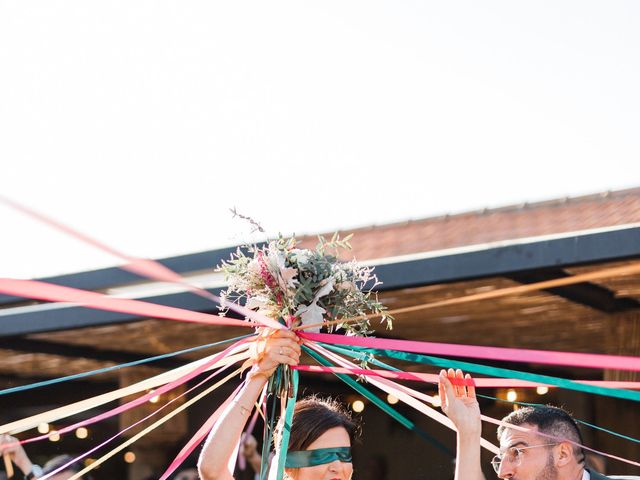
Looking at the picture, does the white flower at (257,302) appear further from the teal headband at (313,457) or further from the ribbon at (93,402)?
the teal headband at (313,457)

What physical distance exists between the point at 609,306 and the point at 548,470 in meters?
5.07

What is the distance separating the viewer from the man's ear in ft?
12.5

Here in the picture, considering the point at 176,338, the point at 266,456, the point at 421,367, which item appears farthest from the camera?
the point at 421,367

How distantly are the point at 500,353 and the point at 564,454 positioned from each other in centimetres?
95

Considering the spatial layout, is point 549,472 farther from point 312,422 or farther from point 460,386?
point 312,422

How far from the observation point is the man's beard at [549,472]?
150 inches

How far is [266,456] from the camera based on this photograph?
3670 millimetres

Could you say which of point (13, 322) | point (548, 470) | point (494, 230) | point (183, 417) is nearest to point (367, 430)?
point (183, 417)

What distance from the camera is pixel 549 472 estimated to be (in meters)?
3.81

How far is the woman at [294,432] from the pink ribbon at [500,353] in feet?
0.54

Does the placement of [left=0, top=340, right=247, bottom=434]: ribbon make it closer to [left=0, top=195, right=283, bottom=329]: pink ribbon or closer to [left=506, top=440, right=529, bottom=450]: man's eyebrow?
[left=0, top=195, right=283, bottom=329]: pink ribbon

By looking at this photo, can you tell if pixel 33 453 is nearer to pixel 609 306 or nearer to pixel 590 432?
pixel 590 432

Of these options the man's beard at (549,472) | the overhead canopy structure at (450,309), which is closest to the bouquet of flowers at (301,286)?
the man's beard at (549,472)

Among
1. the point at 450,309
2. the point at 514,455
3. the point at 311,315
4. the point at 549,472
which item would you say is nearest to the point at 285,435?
the point at 311,315
